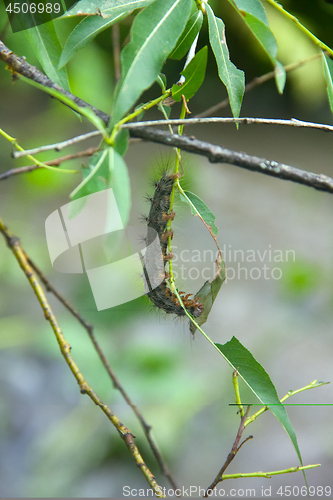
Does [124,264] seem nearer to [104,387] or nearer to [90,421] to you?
[104,387]

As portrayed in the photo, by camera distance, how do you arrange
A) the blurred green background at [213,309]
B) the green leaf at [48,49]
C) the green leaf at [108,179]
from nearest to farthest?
the green leaf at [108,179] < the green leaf at [48,49] < the blurred green background at [213,309]

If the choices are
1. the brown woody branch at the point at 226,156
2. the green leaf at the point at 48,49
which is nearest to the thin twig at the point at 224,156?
the brown woody branch at the point at 226,156

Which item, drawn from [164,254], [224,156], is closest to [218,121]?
[224,156]

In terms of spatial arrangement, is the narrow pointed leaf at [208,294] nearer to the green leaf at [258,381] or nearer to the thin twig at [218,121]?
the green leaf at [258,381]

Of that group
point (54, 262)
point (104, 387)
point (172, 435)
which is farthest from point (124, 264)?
point (172, 435)

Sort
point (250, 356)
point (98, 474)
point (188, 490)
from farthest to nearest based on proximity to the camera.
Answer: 1. point (98, 474)
2. point (188, 490)
3. point (250, 356)
